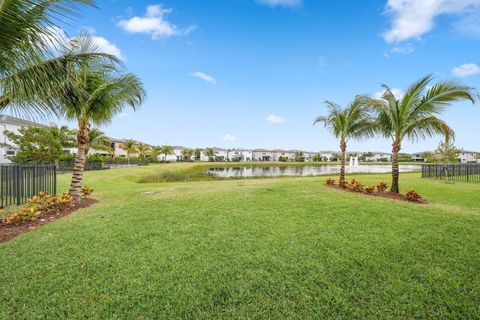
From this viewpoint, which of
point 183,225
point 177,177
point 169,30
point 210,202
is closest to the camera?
point 183,225

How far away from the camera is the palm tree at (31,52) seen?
2.70 meters

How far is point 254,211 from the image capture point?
6.44m

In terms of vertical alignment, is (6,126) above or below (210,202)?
above

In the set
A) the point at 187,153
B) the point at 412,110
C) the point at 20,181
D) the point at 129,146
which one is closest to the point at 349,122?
the point at 412,110

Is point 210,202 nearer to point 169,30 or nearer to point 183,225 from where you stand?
point 183,225

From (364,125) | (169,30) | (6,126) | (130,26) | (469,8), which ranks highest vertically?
(169,30)

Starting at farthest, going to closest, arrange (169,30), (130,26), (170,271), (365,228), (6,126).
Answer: (6,126)
(169,30)
(130,26)
(365,228)
(170,271)

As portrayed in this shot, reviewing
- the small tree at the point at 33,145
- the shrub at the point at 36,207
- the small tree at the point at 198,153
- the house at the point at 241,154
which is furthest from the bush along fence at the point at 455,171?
the house at the point at 241,154

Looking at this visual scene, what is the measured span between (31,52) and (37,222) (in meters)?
5.08

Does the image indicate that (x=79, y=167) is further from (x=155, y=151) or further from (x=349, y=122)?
(x=155, y=151)

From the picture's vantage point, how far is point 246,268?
337cm

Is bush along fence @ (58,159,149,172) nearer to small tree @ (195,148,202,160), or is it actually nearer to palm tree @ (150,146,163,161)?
palm tree @ (150,146,163,161)

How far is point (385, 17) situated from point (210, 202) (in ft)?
42.0

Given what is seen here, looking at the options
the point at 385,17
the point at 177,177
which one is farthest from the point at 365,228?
the point at 177,177
